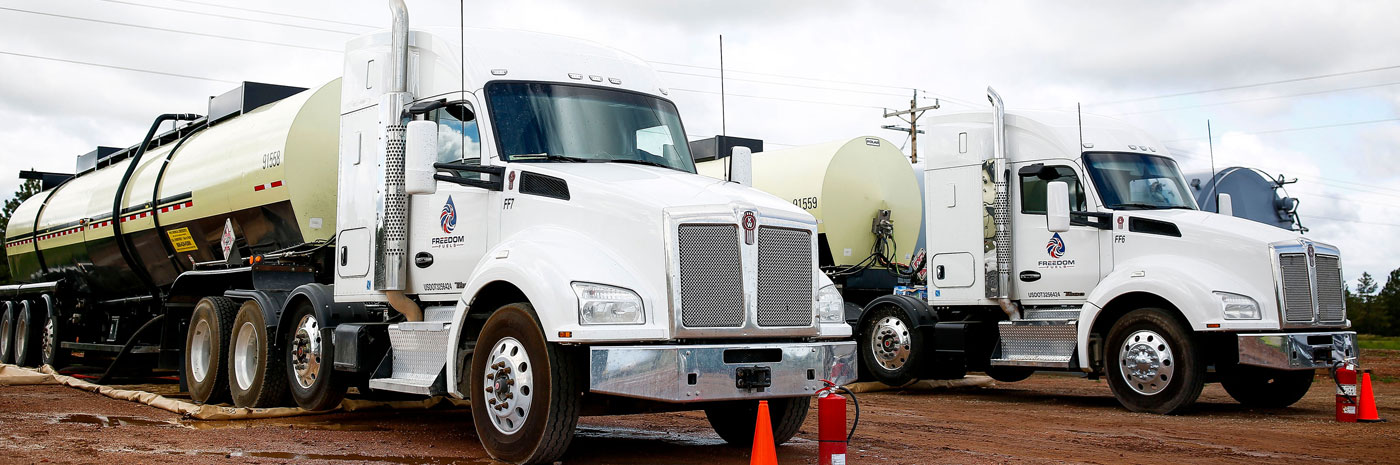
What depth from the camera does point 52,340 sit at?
58.7 ft

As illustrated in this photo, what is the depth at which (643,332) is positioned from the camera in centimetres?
704

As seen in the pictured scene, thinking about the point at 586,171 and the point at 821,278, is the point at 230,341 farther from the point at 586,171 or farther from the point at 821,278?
the point at 821,278

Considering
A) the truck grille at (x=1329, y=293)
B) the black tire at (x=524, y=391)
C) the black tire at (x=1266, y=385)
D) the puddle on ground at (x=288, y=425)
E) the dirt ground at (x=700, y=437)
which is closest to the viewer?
the black tire at (x=524, y=391)

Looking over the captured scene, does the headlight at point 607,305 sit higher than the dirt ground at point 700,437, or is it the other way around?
the headlight at point 607,305

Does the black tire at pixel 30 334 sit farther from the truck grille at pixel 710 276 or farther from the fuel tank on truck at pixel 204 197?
the truck grille at pixel 710 276

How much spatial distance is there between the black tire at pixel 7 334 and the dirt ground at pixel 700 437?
7.22 metres

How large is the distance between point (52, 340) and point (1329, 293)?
56.8 feet

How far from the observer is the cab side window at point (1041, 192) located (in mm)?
13406

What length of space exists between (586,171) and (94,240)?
36.4ft

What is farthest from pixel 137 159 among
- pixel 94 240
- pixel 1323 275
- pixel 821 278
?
pixel 1323 275

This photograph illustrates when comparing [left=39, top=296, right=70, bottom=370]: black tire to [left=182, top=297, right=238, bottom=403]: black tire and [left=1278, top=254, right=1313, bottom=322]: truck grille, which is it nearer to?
[left=182, top=297, right=238, bottom=403]: black tire

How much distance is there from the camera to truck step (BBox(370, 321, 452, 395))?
8527 millimetres

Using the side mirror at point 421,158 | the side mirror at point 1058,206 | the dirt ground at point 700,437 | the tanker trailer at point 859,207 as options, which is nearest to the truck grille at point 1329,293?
the dirt ground at point 700,437

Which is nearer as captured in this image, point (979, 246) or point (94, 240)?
point (979, 246)
